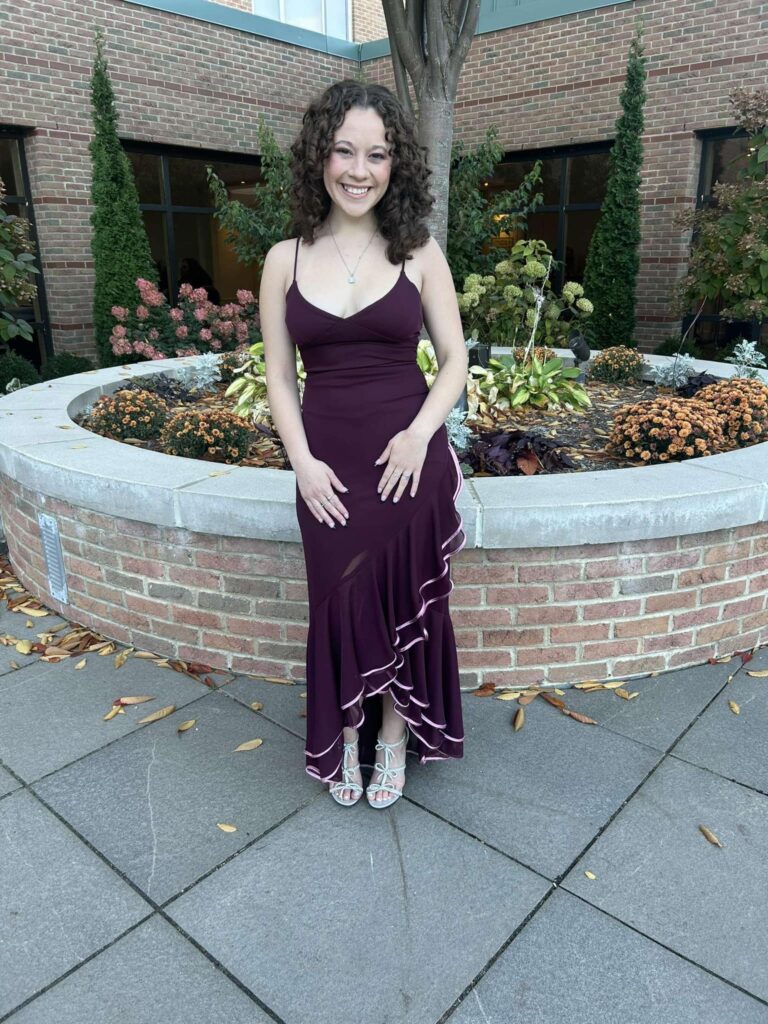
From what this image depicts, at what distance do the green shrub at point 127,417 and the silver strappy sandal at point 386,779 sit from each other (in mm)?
2664

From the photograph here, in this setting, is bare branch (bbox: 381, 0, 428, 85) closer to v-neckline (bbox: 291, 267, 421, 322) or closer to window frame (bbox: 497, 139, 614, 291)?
v-neckline (bbox: 291, 267, 421, 322)

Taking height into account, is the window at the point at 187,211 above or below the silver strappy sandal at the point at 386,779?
above

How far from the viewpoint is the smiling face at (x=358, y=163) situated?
1.89m

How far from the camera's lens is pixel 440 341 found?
6.96ft

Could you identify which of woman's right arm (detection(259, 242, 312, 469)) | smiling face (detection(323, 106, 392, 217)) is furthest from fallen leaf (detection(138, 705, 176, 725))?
smiling face (detection(323, 106, 392, 217))

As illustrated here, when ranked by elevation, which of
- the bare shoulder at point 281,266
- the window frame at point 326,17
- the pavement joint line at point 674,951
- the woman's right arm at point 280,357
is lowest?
the pavement joint line at point 674,951

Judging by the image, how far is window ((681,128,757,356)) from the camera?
9773 millimetres

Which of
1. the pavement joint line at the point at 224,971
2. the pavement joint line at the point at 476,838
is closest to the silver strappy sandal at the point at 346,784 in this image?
the pavement joint line at the point at 476,838

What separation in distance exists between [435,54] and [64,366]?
6.45 meters

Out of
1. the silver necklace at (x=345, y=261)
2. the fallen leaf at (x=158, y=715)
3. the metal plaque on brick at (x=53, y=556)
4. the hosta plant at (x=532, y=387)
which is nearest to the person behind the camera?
the silver necklace at (x=345, y=261)

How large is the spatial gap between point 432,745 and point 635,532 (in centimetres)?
110

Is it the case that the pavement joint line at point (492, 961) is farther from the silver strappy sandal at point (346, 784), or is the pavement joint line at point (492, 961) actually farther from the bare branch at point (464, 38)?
the bare branch at point (464, 38)

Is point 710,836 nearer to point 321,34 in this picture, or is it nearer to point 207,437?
point 207,437

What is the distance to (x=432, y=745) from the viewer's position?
2357mm
